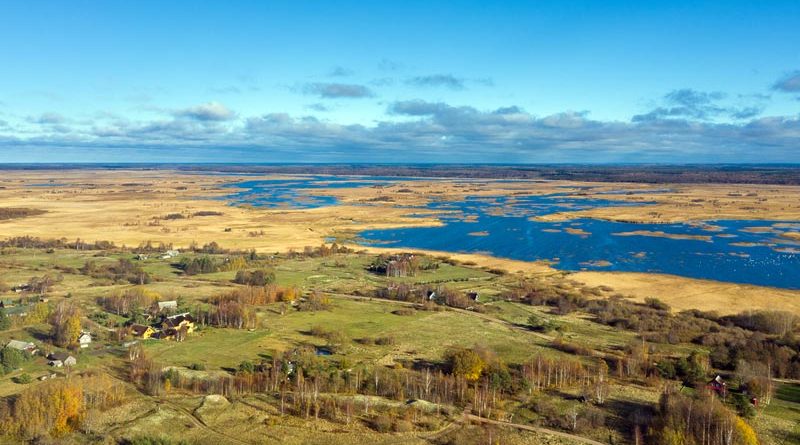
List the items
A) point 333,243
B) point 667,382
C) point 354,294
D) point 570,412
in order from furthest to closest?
point 333,243 → point 354,294 → point 667,382 → point 570,412

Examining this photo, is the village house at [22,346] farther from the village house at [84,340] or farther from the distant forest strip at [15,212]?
the distant forest strip at [15,212]

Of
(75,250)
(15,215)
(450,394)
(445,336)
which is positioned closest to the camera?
(450,394)

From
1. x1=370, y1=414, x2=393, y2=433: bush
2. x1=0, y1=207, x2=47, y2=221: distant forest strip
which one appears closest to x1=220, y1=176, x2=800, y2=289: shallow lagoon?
x1=370, y1=414, x2=393, y2=433: bush

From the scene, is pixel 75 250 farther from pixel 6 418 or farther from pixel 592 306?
pixel 592 306

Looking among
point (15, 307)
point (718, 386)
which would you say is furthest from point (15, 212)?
point (718, 386)

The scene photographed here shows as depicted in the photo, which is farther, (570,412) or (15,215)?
(15,215)

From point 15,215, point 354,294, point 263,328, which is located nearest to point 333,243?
point 354,294
